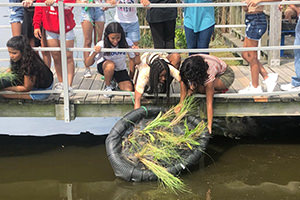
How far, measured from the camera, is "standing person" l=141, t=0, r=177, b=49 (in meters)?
5.82

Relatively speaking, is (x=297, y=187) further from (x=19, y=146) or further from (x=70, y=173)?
(x=19, y=146)

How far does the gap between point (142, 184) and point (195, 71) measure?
1.38 m

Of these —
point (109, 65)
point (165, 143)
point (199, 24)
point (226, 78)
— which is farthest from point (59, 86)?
point (226, 78)

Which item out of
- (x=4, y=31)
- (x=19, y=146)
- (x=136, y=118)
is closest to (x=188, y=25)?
(x=136, y=118)

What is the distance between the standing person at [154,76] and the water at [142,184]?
1.04 meters

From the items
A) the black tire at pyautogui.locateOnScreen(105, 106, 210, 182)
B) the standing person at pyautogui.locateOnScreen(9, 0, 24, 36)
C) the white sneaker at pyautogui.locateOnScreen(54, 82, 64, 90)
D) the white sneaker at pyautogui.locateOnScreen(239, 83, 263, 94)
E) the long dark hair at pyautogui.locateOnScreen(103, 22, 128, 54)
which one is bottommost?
the black tire at pyautogui.locateOnScreen(105, 106, 210, 182)

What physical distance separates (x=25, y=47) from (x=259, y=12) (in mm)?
2750

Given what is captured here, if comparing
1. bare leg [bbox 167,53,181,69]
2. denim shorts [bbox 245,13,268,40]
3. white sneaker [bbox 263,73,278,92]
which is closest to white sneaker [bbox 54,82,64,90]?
bare leg [bbox 167,53,181,69]

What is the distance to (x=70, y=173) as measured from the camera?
18.9ft

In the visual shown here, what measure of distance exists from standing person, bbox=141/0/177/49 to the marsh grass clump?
0.94 m

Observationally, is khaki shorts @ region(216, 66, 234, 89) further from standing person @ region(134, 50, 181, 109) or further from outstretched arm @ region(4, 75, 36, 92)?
outstretched arm @ region(4, 75, 36, 92)

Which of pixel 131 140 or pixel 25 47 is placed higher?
pixel 25 47

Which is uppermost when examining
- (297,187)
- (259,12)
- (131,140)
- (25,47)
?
(259,12)

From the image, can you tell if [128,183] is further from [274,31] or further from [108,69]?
[274,31]
